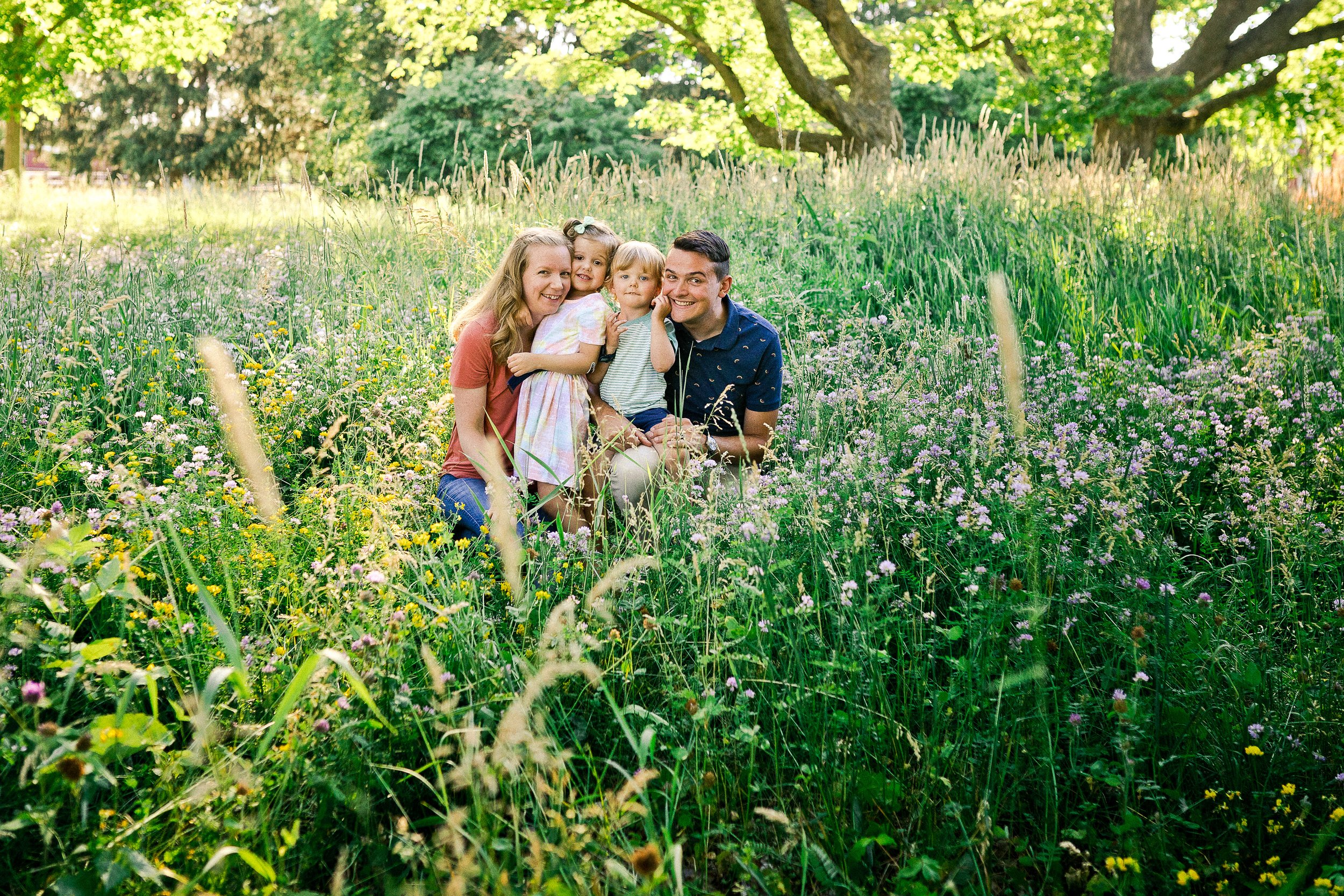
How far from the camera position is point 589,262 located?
→ 347 centimetres

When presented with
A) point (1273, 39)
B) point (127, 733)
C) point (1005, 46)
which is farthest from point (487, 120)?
point (127, 733)

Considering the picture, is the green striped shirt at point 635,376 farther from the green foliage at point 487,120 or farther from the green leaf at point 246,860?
the green foliage at point 487,120

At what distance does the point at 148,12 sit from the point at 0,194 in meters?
5.50

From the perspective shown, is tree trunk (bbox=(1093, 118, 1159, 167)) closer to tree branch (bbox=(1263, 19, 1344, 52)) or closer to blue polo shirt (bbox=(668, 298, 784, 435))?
tree branch (bbox=(1263, 19, 1344, 52))

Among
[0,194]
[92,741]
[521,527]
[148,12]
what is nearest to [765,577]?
[521,527]

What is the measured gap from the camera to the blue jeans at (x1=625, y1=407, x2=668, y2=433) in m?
3.46

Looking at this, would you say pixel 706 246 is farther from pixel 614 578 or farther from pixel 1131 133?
pixel 1131 133

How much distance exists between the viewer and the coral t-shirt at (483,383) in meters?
3.29

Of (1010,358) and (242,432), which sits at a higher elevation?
(1010,358)

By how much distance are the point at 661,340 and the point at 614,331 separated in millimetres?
194

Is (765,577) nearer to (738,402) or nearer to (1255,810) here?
(1255,810)

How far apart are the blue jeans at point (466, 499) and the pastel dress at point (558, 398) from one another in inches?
7.2

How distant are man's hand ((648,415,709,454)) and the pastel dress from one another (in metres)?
0.28

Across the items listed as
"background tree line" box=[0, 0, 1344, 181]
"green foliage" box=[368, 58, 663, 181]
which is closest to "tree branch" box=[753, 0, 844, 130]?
"background tree line" box=[0, 0, 1344, 181]
